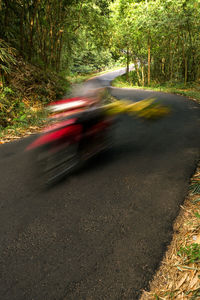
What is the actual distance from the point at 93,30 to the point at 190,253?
39.9 feet

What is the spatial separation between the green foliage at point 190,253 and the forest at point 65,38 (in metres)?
4.12

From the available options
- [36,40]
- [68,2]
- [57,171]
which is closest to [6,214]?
[57,171]

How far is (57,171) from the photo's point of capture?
236cm

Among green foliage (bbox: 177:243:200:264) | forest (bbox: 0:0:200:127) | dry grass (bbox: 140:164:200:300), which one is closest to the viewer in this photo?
dry grass (bbox: 140:164:200:300)

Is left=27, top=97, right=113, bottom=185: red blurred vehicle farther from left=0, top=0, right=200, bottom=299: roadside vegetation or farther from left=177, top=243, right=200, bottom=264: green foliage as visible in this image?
left=177, top=243, right=200, bottom=264: green foliage

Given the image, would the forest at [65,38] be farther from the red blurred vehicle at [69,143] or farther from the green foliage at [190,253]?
the green foliage at [190,253]

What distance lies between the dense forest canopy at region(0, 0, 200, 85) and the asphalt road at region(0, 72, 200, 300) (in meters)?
3.48

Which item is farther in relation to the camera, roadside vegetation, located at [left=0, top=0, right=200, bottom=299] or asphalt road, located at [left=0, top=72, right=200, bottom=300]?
roadside vegetation, located at [left=0, top=0, right=200, bottom=299]

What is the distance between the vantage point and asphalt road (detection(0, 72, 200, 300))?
1.13 meters

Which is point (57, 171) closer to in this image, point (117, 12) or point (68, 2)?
point (68, 2)

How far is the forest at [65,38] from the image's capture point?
5.02m

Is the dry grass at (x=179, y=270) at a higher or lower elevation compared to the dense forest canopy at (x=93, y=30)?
lower

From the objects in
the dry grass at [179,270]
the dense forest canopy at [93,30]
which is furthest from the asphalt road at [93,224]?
the dense forest canopy at [93,30]

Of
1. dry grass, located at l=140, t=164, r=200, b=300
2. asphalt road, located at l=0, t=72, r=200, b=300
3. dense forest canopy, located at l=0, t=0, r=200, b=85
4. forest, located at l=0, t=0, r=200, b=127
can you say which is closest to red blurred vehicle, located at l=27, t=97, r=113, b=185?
asphalt road, located at l=0, t=72, r=200, b=300
